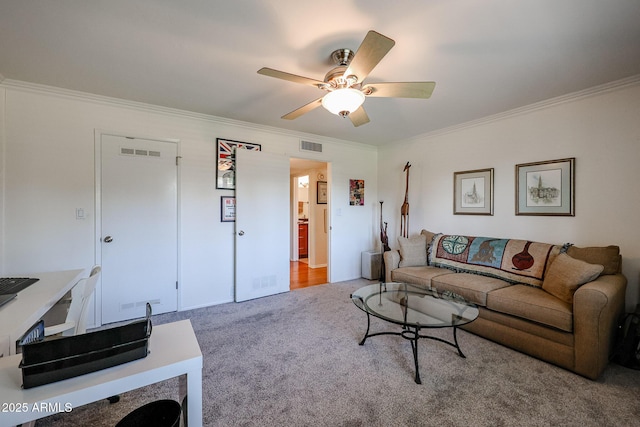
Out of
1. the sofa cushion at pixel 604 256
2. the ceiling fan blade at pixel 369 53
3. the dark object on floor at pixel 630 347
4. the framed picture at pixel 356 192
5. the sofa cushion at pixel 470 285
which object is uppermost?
the ceiling fan blade at pixel 369 53

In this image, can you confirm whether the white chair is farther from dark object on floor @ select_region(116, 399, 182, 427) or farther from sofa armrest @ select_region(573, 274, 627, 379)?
sofa armrest @ select_region(573, 274, 627, 379)

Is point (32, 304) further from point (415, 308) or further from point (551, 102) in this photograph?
point (551, 102)

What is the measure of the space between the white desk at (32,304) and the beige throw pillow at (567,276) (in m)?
3.46

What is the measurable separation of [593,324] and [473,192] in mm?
2024

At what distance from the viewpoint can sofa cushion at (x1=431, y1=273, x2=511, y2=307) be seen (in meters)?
2.59

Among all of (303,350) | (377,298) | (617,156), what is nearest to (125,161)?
(303,350)

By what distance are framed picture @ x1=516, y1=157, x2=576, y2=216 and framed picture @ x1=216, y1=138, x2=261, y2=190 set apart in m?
3.53

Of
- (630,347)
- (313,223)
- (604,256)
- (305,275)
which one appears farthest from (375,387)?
(313,223)

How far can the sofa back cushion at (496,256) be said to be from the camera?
272 centimetres

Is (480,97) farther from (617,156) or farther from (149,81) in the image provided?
(149,81)

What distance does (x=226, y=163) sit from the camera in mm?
3553

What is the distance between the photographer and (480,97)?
280 cm

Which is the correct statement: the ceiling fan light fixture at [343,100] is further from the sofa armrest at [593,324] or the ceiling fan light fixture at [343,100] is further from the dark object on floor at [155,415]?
the sofa armrest at [593,324]

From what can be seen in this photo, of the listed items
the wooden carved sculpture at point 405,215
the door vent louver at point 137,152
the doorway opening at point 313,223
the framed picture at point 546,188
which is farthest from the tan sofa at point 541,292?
the door vent louver at point 137,152
